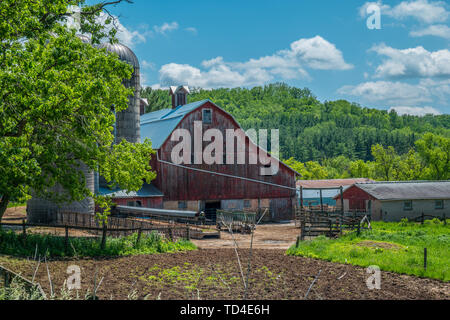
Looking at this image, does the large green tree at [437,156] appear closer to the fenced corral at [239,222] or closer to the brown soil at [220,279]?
the fenced corral at [239,222]

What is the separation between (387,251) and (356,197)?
2738cm

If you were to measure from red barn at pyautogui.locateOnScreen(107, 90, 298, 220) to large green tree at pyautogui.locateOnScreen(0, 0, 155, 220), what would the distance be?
63.0 feet

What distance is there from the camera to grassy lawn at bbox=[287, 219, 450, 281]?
641 inches

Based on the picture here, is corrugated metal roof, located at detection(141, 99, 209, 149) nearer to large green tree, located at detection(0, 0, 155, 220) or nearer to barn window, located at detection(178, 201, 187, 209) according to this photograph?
barn window, located at detection(178, 201, 187, 209)

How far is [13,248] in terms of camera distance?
56.7 feet

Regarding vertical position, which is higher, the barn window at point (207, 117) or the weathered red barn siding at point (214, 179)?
the barn window at point (207, 117)

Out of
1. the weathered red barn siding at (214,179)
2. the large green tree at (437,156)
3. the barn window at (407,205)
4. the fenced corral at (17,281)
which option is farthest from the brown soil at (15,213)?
the large green tree at (437,156)

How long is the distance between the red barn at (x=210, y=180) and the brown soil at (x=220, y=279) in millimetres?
20536

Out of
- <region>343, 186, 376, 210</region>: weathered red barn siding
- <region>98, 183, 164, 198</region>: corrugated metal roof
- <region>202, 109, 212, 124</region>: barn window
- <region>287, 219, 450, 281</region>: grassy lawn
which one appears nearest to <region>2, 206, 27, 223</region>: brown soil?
<region>98, 183, 164, 198</region>: corrugated metal roof

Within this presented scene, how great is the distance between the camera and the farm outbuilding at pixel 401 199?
43531mm

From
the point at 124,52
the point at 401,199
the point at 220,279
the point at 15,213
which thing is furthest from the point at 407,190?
the point at 220,279
